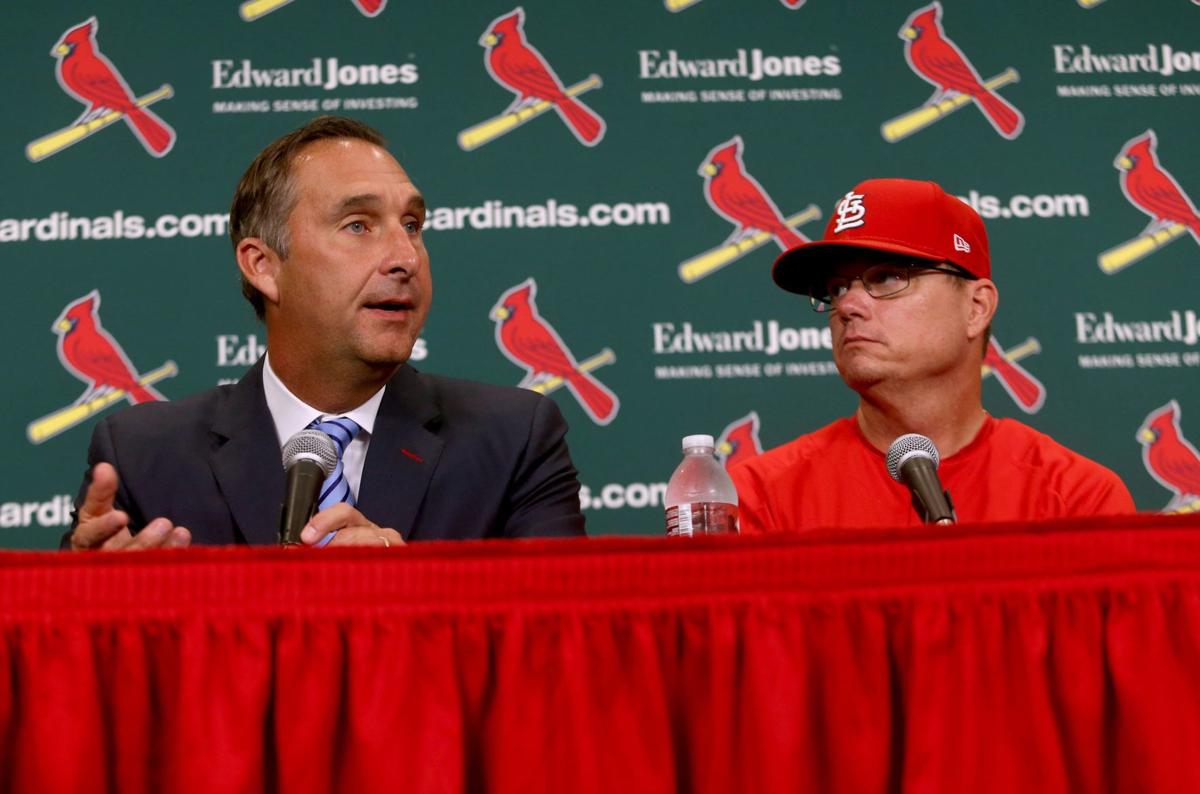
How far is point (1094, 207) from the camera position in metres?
2.71

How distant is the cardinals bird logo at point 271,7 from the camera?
110 inches

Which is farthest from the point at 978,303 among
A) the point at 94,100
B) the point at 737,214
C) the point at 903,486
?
the point at 94,100

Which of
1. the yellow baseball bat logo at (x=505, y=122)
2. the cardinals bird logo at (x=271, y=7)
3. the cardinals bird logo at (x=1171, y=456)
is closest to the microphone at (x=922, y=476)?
the cardinals bird logo at (x=1171, y=456)

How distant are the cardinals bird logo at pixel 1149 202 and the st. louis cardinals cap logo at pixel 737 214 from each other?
2.11 ft

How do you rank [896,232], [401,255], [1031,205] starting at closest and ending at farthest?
[401,255], [896,232], [1031,205]

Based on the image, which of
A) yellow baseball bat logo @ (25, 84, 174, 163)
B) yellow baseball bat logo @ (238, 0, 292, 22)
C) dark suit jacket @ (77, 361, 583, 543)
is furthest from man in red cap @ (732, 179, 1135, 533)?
yellow baseball bat logo @ (25, 84, 174, 163)

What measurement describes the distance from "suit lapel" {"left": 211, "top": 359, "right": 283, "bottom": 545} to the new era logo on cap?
0.92 meters

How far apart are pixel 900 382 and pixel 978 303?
199mm

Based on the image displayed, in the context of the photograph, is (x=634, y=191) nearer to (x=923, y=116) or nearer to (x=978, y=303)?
(x=923, y=116)

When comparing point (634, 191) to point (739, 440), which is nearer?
point (739, 440)

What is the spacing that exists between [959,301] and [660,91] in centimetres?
100

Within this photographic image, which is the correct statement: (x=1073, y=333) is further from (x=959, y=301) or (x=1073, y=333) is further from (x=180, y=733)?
(x=180, y=733)

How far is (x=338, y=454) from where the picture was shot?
169 cm

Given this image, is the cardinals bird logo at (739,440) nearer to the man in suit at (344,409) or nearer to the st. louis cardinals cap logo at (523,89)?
the st. louis cardinals cap logo at (523,89)
